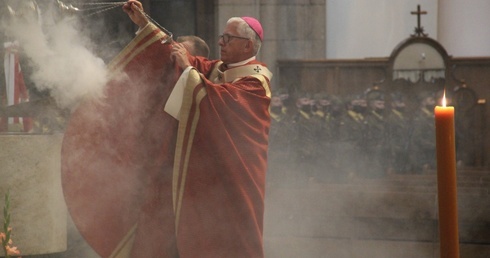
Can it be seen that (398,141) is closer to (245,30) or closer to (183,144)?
(245,30)

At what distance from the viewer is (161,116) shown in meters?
3.96

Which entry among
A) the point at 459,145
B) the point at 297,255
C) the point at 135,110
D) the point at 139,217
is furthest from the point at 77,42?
the point at 459,145

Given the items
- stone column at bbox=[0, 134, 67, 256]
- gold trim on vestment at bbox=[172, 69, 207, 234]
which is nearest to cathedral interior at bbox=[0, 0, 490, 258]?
stone column at bbox=[0, 134, 67, 256]

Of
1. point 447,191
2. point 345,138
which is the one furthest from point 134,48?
point 345,138

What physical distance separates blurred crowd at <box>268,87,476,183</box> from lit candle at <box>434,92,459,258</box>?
6.20 m

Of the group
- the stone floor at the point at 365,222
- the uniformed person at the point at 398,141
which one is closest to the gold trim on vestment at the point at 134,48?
the stone floor at the point at 365,222

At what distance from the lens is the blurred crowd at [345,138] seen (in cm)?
805

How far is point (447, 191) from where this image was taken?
57.1 inches

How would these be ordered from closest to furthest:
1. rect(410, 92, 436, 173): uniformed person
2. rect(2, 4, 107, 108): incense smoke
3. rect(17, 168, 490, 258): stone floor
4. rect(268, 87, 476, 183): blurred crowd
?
1. rect(2, 4, 107, 108): incense smoke
2. rect(17, 168, 490, 258): stone floor
3. rect(268, 87, 476, 183): blurred crowd
4. rect(410, 92, 436, 173): uniformed person

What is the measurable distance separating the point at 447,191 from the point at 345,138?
7.00 metres

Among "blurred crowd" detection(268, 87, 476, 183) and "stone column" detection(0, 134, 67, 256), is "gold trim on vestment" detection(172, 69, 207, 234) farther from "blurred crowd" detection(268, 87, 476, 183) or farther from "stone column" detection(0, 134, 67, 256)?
"blurred crowd" detection(268, 87, 476, 183)

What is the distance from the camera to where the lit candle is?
144cm

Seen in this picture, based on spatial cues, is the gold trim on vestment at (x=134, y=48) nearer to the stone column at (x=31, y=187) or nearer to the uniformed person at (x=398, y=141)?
the stone column at (x=31, y=187)

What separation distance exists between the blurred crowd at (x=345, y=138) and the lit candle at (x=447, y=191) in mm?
6198
